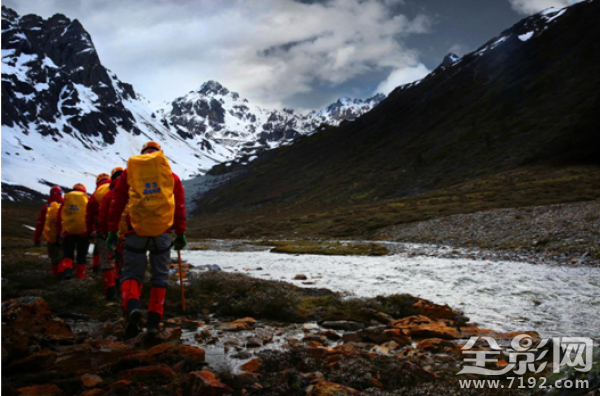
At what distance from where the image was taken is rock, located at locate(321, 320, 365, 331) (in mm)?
9539

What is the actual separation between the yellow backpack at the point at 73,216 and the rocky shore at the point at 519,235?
75.4ft

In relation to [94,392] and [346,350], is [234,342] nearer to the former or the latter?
[346,350]

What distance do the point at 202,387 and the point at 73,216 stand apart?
452 inches

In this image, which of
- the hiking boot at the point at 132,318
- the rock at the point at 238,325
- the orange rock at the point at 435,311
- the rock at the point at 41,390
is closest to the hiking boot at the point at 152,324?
the hiking boot at the point at 132,318

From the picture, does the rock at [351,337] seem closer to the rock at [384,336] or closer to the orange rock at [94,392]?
the rock at [384,336]

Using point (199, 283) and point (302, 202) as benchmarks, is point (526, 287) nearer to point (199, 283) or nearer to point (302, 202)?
point (199, 283)

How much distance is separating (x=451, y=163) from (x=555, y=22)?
103 m

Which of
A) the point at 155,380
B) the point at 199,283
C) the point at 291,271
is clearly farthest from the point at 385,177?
the point at 155,380

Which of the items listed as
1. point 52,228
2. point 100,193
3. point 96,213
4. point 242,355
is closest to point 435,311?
point 242,355

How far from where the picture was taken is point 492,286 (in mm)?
15484

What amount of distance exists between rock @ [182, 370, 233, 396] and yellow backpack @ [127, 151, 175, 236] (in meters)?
3.51

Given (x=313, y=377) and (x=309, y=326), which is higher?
(x=313, y=377)

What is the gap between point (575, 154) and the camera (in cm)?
7544

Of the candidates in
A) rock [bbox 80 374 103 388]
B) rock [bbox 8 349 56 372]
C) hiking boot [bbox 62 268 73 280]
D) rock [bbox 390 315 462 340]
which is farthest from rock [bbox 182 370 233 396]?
hiking boot [bbox 62 268 73 280]
